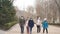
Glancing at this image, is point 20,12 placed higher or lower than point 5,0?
lower

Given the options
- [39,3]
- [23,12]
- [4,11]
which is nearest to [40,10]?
[39,3]

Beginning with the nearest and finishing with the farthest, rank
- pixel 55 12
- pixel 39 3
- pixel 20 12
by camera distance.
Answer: pixel 20 12, pixel 39 3, pixel 55 12

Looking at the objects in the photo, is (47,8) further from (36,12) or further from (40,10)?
(36,12)

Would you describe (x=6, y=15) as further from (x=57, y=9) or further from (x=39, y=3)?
(x=57, y=9)

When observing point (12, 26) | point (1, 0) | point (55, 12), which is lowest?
point (12, 26)

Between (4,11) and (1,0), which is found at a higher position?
(1,0)

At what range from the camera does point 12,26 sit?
636 inches

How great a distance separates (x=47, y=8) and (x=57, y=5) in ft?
7.13

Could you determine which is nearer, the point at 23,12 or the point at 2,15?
the point at 23,12

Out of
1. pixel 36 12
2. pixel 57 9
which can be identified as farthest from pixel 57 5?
pixel 36 12

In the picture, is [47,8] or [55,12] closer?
[47,8]

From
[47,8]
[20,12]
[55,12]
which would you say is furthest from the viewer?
[55,12]

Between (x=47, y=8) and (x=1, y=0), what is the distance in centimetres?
460

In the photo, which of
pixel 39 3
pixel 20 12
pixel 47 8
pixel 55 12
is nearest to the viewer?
pixel 20 12
